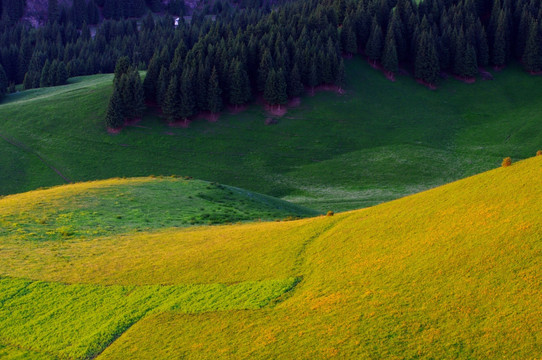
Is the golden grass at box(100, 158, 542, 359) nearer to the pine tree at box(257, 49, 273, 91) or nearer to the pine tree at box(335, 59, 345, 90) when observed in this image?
the pine tree at box(257, 49, 273, 91)

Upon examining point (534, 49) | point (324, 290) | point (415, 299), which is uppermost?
point (415, 299)

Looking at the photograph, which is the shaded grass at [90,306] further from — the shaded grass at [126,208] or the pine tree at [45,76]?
the pine tree at [45,76]

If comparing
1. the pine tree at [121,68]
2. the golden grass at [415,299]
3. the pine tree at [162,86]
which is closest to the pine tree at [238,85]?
the pine tree at [162,86]

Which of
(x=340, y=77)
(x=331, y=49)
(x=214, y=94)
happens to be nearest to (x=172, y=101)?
(x=214, y=94)

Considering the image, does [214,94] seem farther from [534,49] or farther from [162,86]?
[534,49]

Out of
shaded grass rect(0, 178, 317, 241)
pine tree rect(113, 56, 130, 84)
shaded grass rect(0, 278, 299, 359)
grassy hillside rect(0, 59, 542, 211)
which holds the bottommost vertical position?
grassy hillside rect(0, 59, 542, 211)

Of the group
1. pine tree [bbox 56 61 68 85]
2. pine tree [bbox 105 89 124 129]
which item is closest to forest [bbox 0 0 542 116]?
pine tree [bbox 56 61 68 85]
